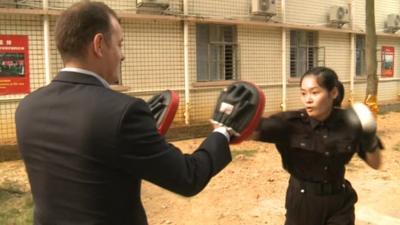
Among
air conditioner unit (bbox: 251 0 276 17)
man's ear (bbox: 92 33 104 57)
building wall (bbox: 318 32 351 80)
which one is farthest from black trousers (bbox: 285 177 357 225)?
building wall (bbox: 318 32 351 80)

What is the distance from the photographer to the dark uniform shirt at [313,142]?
3135 millimetres

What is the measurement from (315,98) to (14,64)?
674cm

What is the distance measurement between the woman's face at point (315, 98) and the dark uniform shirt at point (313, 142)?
0.07 metres

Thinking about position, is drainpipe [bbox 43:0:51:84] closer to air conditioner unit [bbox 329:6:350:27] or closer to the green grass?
the green grass

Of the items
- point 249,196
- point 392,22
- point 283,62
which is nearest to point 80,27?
point 249,196

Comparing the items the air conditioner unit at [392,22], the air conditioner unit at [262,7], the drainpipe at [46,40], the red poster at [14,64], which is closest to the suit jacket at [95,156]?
Answer: the red poster at [14,64]

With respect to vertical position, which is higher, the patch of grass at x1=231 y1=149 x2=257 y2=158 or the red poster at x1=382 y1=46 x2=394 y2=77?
the red poster at x1=382 y1=46 x2=394 y2=77

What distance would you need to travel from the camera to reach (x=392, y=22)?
16.9 meters

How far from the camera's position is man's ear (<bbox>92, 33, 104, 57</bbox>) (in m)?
1.76

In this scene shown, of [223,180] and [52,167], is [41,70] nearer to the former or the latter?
[223,180]

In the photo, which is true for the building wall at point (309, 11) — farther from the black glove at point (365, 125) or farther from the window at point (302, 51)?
the black glove at point (365, 125)

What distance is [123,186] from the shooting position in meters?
1.76

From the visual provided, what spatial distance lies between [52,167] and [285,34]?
11.8m

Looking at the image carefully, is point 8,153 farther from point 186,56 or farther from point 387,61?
point 387,61
